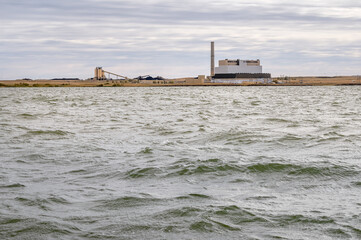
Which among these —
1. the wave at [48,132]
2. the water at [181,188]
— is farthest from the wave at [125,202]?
the wave at [48,132]

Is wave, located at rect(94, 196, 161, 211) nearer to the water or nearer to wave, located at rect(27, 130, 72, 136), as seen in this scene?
the water

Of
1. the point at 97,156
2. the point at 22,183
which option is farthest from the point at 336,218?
the point at 97,156

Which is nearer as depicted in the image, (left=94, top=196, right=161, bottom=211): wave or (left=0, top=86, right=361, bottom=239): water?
(left=0, top=86, right=361, bottom=239): water

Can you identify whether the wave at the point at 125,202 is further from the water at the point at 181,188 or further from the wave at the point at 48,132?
the wave at the point at 48,132

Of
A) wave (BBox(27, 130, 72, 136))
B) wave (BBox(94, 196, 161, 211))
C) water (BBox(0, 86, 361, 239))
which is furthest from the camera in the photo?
wave (BBox(27, 130, 72, 136))

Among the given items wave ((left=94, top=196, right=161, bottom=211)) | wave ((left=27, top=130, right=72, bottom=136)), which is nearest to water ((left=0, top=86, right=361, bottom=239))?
wave ((left=94, top=196, right=161, bottom=211))

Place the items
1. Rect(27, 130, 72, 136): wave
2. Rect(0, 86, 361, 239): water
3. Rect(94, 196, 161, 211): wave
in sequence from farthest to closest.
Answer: Rect(27, 130, 72, 136): wave → Rect(94, 196, 161, 211): wave → Rect(0, 86, 361, 239): water

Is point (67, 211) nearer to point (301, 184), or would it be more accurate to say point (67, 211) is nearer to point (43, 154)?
point (301, 184)

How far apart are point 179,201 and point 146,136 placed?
9804 millimetres

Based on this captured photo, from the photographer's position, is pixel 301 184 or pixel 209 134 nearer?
pixel 301 184

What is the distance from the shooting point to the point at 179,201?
28.0 feet

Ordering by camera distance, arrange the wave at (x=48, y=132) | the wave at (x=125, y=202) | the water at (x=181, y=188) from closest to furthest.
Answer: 1. the water at (x=181, y=188)
2. the wave at (x=125, y=202)
3. the wave at (x=48, y=132)

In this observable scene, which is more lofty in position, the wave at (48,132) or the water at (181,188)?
the water at (181,188)

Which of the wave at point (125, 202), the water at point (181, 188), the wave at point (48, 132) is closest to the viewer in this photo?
the water at point (181, 188)
